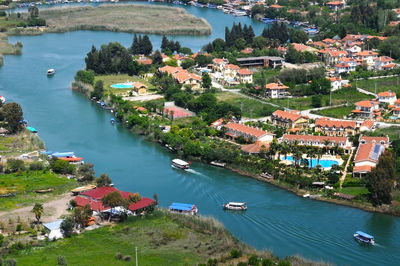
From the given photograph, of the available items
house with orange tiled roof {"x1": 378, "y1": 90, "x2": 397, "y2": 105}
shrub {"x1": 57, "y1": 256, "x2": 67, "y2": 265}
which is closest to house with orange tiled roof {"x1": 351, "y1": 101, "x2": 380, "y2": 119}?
house with orange tiled roof {"x1": 378, "y1": 90, "x2": 397, "y2": 105}

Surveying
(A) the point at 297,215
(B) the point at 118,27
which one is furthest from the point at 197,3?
(A) the point at 297,215

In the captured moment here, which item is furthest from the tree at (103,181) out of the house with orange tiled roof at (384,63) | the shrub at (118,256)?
the house with orange tiled roof at (384,63)

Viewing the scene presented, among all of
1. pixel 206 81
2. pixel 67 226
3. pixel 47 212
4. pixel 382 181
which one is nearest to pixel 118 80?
pixel 206 81

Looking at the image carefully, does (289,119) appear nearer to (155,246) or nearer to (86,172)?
(86,172)

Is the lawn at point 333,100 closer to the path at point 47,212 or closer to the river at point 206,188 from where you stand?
the river at point 206,188

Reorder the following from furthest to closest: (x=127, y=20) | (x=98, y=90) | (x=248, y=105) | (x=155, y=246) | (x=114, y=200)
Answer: (x=127, y=20) < (x=98, y=90) < (x=248, y=105) < (x=114, y=200) < (x=155, y=246)

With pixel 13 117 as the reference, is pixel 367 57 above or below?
above

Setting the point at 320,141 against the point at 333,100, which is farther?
the point at 333,100
